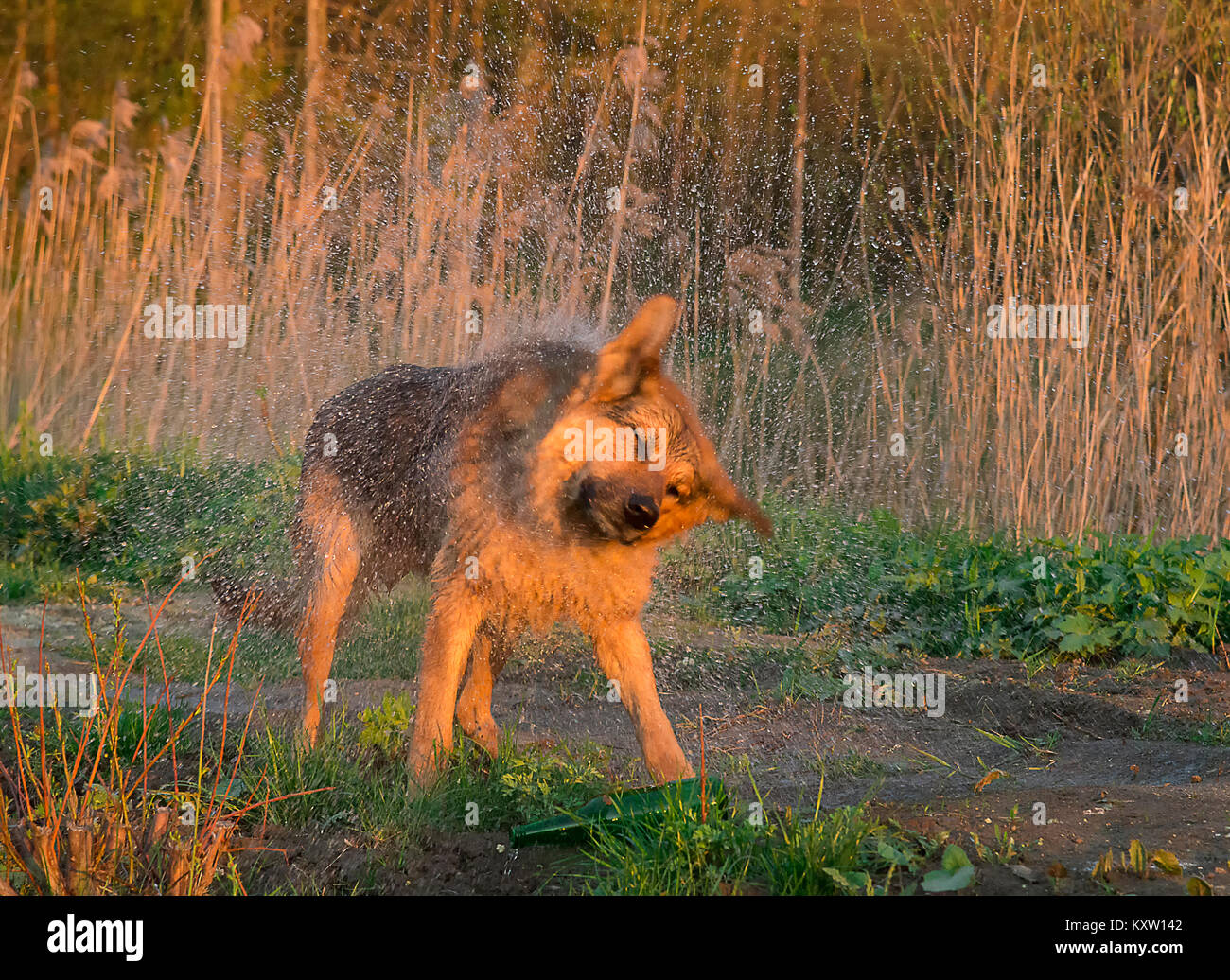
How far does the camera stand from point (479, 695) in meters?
5.20

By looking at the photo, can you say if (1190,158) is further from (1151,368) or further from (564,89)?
(564,89)

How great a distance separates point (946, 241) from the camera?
8.31 metres

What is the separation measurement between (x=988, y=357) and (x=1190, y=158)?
188cm

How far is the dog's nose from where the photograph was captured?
3.96 metres

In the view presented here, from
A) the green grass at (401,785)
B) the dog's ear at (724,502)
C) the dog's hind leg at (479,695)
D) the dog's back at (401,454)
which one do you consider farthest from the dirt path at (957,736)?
the dog's ear at (724,502)

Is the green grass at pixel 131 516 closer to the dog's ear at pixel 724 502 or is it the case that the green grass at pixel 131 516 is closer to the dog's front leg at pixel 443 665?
the dog's front leg at pixel 443 665

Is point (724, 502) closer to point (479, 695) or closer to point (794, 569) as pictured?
point (479, 695)

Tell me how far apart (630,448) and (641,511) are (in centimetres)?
24

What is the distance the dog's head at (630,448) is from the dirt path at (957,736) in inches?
40.7

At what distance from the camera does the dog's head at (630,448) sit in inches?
160

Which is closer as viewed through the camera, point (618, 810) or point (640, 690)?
point (618, 810)

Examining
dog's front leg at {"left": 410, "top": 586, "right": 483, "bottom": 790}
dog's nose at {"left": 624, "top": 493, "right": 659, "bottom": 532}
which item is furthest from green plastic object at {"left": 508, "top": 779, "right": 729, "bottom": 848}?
dog's nose at {"left": 624, "top": 493, "right": 659, "bottom": 532}

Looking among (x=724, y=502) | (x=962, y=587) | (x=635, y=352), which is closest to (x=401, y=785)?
(x=724, y=502)

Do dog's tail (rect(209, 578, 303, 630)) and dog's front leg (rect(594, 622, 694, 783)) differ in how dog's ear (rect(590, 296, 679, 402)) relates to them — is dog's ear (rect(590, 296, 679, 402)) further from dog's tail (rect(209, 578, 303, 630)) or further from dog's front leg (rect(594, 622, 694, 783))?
dog's tail (rect(209, 578, 303, 630))
